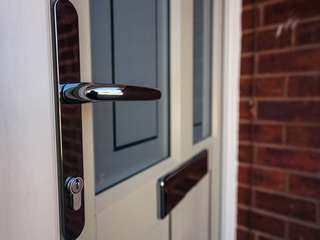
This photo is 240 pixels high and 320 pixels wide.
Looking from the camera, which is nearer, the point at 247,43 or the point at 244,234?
the point at 247,43

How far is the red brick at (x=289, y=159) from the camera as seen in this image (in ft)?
2.94

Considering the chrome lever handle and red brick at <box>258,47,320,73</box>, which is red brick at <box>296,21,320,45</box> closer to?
red brick at <box>258,47,320,73</box>

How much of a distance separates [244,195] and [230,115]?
0.37 meters

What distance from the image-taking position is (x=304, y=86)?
882 millimetres

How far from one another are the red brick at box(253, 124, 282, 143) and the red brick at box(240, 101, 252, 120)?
0.18 feet

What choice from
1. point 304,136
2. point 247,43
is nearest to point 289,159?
point 304,136

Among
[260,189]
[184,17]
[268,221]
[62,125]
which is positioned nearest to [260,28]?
[184,17]

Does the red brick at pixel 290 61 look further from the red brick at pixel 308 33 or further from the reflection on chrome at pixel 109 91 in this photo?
the reflection on chrome at pixel 109 91

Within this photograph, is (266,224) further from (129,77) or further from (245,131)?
(129,77)

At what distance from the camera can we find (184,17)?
2.15ft

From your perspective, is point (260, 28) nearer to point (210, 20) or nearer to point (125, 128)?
point (210, 20)

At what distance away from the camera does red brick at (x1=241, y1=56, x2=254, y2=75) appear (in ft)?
3.18

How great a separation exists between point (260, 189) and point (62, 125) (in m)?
0.96

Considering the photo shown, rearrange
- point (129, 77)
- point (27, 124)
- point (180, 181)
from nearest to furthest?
point (27, 124) → point (129, 77) → point (180, 181)
